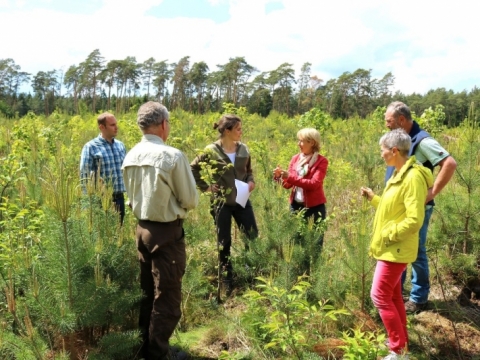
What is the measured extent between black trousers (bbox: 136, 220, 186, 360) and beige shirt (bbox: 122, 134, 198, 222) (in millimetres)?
91

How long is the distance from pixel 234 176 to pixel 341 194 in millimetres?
3242

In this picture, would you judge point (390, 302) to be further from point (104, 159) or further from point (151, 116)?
point (104, 159)

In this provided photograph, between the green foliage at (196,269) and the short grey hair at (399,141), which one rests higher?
the short grey hair at (399,141)

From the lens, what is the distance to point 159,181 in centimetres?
245

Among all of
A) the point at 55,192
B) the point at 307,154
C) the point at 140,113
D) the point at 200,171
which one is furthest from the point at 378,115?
the point at 55,192

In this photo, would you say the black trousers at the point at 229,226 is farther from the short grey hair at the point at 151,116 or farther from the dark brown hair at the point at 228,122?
the short grey hair at the point at 151,116

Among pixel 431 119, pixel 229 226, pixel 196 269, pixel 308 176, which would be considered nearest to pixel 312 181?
pixel 308 176

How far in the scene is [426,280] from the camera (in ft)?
10.8

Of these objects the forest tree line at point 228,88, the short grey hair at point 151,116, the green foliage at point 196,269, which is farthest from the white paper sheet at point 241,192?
the forest tree line at point 228,88

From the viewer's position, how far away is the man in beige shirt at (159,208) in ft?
8.09

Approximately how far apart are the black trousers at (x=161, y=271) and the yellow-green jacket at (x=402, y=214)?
51.6 inches

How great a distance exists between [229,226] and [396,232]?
1.87 m

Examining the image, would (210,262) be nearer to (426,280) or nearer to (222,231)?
(222,231)

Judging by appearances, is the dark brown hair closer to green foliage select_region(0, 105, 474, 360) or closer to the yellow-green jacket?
green foliage select_region(0, 105, 474, 360)
